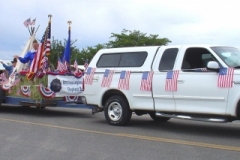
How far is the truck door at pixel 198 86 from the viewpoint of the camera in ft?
28.8

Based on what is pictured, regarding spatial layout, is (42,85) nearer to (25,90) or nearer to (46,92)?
(46,92)

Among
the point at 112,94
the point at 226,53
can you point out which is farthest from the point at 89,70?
the point at 226,53

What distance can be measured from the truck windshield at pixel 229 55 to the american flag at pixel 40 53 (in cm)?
678

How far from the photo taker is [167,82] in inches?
378

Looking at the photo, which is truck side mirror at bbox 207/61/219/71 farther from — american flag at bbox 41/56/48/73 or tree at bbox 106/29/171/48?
tree at bbox 106/29/171/48

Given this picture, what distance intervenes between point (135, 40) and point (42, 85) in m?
34.5

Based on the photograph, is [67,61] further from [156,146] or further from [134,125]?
[156,146]

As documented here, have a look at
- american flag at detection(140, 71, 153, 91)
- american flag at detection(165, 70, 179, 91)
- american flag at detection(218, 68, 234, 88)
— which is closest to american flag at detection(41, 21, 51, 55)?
american flag at detection(140, 71, 153, 91)

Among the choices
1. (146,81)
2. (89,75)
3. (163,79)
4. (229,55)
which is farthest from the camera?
(89,75)

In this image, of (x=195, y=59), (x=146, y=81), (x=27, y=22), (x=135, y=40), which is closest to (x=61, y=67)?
(x=27, y=22)

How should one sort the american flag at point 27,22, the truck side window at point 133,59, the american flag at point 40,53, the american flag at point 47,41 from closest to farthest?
1. the truck side window at point 133,59
2. the american flag at point 40,53
3. the american flag at point 47,41
4. the american flag at point 27,22

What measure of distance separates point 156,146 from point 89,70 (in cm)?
407

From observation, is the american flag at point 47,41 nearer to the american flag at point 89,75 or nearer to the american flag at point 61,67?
the american flag at point 61,67

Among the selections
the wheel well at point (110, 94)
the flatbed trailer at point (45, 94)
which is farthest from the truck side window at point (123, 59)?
the flatbed trailer at point (45, 94)
